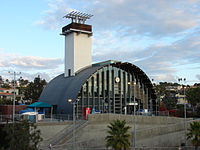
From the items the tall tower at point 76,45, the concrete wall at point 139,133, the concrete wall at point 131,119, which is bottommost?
the concrete wall at point 139,133

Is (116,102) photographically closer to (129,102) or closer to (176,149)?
(129,102)

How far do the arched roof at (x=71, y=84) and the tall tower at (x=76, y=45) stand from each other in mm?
2023

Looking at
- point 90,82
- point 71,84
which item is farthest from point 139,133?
point 71,84

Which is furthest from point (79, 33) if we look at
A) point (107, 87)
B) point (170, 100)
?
point (170, 100)

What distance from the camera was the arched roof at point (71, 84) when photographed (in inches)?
1773

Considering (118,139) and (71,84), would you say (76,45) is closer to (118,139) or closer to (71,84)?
(71,84)

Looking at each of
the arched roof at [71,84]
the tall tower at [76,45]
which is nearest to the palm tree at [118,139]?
the arched roof at [71,84]

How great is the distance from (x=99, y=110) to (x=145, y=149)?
663 inches

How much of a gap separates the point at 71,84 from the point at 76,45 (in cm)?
927

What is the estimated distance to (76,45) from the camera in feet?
170

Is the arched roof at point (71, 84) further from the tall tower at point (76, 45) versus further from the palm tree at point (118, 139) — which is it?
the palm tree at point (118, 139)

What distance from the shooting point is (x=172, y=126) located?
40.2m

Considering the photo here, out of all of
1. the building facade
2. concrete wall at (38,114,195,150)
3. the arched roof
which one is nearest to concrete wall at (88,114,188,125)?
concrete wall at (38,114,195,150)

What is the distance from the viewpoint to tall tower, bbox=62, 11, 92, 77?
51406mm
